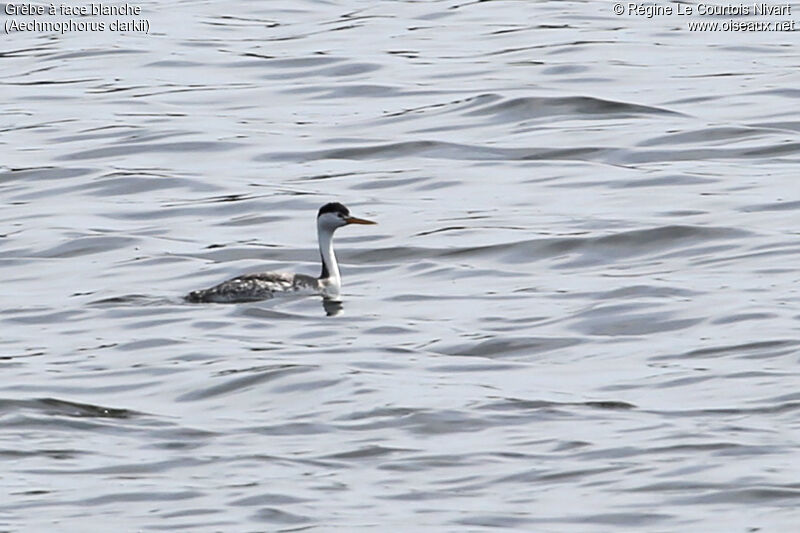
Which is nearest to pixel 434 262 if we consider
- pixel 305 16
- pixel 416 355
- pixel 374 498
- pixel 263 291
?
pixel 263 291

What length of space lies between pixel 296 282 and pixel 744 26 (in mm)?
15443

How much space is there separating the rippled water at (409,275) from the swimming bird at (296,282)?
142mm

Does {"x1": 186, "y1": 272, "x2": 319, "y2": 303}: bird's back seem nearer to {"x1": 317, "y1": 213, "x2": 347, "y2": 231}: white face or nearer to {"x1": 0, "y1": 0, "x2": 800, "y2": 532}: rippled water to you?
{"x1": 0, "y1": 0, "x2": 800, "y2": 532}: rippled water

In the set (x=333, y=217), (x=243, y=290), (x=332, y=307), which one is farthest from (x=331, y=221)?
(x=243, y=290)

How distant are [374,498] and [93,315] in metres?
5.95

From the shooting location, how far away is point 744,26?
104 ft

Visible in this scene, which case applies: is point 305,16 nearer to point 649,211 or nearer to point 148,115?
point 148,115

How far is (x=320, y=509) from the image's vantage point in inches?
439

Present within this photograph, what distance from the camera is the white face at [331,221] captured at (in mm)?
18312

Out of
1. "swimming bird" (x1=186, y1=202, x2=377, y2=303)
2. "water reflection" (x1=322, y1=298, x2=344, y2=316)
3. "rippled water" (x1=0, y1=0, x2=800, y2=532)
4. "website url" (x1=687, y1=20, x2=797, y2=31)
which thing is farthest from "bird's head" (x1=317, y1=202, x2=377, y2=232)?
"website url" (x1=687, y1=20, x2=797, y2=31)

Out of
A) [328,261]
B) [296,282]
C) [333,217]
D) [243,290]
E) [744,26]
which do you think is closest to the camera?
[243,290]

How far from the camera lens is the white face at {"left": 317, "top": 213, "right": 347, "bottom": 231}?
60.1 ft

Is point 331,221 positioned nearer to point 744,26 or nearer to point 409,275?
point 409,275

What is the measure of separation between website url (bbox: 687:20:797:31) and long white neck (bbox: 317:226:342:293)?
14.3m
